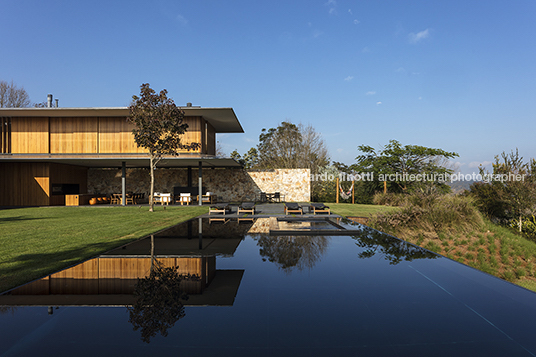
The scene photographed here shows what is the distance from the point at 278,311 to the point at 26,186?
20.8 metres

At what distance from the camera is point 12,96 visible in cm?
2822

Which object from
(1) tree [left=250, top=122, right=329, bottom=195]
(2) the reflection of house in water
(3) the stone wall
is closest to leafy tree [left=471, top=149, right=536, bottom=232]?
(3) the stone wall

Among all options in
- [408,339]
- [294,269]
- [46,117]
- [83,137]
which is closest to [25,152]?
[46,117]

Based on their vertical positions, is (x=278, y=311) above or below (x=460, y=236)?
above

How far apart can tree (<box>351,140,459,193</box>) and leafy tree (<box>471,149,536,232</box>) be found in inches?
284

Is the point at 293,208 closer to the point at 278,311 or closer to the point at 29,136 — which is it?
the point at 278,311

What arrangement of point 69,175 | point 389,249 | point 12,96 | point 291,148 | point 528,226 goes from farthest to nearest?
point 291,148 → point 12,96 → point 69,175 → point 528,226 → point 389,249

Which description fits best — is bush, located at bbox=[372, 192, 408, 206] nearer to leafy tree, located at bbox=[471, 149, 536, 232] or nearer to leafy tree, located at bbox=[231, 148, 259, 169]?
leafy tree, located at bbox=[471, 149, 536, 232]

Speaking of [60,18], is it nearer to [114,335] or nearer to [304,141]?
[114,335]

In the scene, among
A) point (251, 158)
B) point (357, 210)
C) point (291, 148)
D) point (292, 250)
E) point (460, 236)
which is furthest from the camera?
point (251, 158)

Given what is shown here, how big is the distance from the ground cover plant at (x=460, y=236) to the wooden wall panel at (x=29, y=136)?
19803 mm

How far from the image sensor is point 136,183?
21.2 metres

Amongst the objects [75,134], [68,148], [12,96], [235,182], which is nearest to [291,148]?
[235,182]

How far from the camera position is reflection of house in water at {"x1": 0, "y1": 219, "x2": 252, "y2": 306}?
312cm
